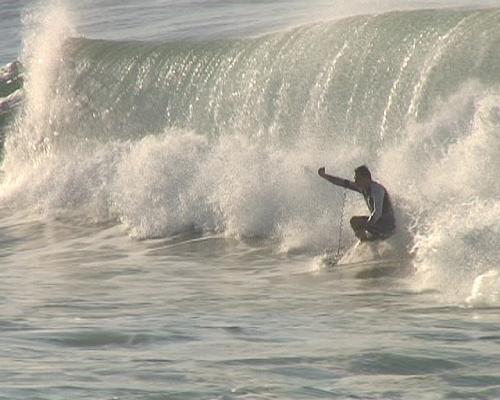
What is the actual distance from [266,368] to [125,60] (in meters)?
15.3

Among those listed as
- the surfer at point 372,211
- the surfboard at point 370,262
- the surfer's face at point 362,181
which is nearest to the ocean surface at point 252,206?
the surfboard at point 370,262

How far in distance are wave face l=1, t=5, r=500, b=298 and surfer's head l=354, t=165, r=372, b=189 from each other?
1.97ft

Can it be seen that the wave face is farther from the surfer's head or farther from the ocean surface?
the surfer's head

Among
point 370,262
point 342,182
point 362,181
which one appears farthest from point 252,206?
point 370,262

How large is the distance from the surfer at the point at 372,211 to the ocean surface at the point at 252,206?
0.16 m

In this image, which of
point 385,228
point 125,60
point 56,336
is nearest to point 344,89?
point 385,228

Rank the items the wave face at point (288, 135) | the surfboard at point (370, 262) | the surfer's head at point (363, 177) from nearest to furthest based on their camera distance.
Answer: the surfboard at point (370, 262) < the surfer's head at point (363, 177) < the wave face at point (288, 135)

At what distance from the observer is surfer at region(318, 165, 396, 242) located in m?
15.7

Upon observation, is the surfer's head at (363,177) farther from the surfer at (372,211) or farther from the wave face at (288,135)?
the wave face at (288,135)

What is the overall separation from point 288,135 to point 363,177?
3.76 meters

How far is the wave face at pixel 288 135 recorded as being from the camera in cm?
1586

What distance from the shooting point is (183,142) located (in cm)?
2089

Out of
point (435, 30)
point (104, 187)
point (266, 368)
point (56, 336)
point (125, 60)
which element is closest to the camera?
point (266, 368)

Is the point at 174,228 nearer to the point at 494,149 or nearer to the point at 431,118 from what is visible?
the point at 431,118
